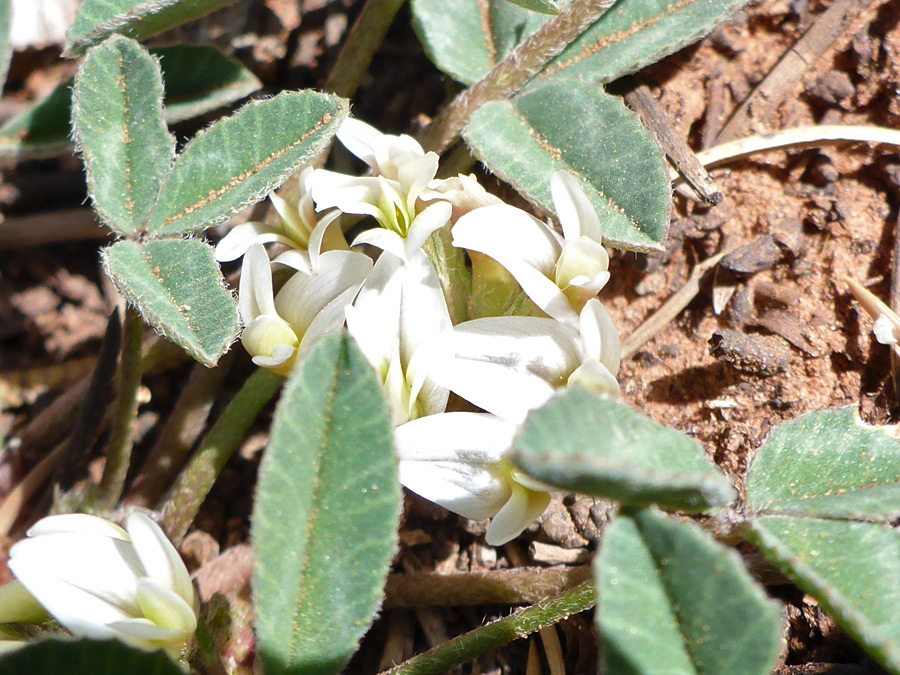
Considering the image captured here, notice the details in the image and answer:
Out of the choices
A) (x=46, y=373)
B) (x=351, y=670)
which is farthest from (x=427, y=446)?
(x=46, y=373)

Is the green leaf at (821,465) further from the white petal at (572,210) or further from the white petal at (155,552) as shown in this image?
the white petal at (155,552)

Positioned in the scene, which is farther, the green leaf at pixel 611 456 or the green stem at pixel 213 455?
the green stem at pixel 213 455

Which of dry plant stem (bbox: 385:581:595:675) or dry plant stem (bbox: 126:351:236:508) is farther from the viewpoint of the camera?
dry plant stem (bbox: 126:351:236:508)

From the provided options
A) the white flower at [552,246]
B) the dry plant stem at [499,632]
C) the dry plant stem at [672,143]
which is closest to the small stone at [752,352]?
the dry plant stem at [672,143]

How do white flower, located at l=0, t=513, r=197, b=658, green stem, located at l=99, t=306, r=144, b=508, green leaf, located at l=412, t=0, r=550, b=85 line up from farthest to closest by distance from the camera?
1. green leaf, located at l=412, t=0, r=550, b=85
2. green stem, located at l=99, t=306, r=144, b=508
3. white flower, located at l=0, t=513, r=197, b=658

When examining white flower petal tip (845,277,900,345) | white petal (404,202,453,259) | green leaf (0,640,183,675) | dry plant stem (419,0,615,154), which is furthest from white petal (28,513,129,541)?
white flower petal tip (845,277,900,345)

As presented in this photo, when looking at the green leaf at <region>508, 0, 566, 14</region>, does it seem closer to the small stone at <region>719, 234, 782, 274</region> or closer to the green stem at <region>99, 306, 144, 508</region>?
the small stone at <region>719, 234, 782, 274</region>

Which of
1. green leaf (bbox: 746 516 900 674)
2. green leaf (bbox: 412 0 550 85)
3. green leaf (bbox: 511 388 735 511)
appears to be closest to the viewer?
green leaf (bbox: 511 388 735 511)
